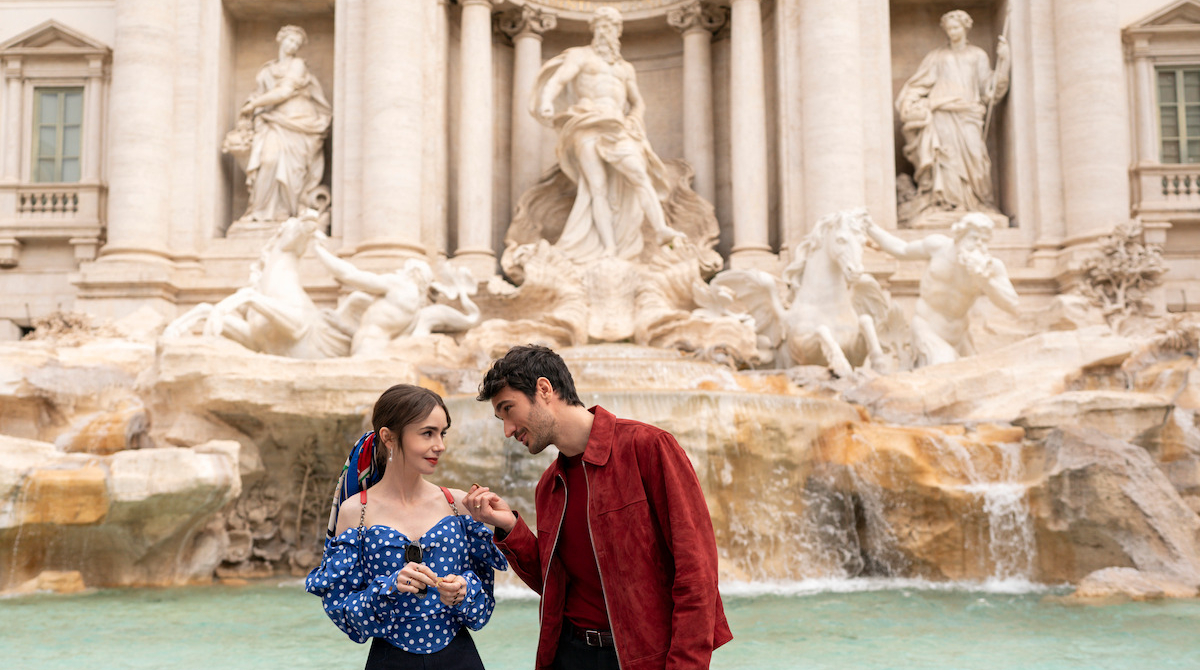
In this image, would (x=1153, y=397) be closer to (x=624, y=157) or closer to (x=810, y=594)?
(x=810, y=594)

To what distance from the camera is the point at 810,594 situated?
23.0 feet

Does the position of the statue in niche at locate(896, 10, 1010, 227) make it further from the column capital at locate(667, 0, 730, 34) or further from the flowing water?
the flowing water

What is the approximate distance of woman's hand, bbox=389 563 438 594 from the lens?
2.31 m

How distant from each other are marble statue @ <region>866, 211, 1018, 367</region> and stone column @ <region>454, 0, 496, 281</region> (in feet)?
17.9

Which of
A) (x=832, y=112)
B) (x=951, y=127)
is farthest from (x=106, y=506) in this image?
(x=951, y=127)

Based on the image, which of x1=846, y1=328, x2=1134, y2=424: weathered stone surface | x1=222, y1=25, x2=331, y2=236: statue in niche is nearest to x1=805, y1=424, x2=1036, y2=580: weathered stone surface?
x1=846, y1=328, x2=1134, y2=424: weathered stone surface

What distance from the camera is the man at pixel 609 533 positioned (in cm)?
225

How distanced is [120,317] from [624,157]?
22.4 ft

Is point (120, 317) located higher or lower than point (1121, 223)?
lower

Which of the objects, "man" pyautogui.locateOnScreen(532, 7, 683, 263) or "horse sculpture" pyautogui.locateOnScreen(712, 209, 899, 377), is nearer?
"horse sculpture" pyautogui.locateOnScreen(712, 209, 899, 377)

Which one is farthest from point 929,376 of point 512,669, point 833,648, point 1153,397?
point 512,669

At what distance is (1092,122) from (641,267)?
6324 millimetres

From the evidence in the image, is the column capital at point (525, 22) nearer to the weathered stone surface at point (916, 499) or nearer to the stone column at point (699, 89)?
the stone column at point (699, 89)

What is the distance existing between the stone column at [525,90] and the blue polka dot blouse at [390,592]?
13.2 meters
